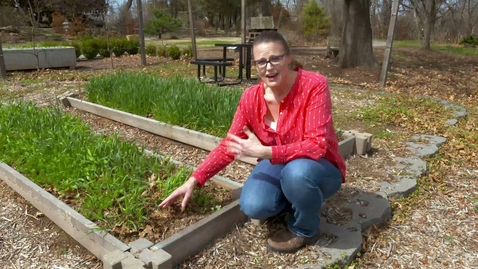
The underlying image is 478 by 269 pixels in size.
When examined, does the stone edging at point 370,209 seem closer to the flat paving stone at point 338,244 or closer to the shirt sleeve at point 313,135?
the flat paving stone at point 338,244

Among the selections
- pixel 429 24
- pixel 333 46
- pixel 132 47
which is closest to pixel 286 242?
pixel 333 46

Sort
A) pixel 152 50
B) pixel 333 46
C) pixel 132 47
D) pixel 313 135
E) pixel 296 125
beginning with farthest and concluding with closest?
pixel 132 47
pixel 152 50
pixel 333 46
pixel 296 125
pixel 313 135

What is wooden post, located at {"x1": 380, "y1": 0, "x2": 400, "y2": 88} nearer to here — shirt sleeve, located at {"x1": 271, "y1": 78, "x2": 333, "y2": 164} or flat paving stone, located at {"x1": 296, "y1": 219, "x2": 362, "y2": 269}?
flat paving stone, located at {"x1": 296, "y1": 219, "x2": 362, "y2": 269}

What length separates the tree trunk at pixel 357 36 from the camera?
31.8 feet

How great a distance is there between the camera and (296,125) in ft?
7.23

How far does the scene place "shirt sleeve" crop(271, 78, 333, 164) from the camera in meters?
2.04

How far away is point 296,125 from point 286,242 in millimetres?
681

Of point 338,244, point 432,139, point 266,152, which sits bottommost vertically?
point 338,244

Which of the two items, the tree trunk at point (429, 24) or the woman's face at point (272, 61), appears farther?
the tree trunk at point (429, 24)

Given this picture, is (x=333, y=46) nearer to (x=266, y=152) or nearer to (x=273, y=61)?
(x=273, y=61)

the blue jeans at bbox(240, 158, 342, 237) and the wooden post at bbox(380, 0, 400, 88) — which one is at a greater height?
the wooden post at bbox(380, 0, 400, 88)

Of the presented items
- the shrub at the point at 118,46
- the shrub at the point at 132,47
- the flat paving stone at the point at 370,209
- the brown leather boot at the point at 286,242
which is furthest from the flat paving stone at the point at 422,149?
the shrub at the point at 132,47

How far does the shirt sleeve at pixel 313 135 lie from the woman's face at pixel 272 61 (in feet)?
0.68

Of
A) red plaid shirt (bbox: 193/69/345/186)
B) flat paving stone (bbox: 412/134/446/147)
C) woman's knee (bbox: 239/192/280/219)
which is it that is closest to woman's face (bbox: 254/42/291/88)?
red plaid shirt (bbox: 193/69/345/186)
